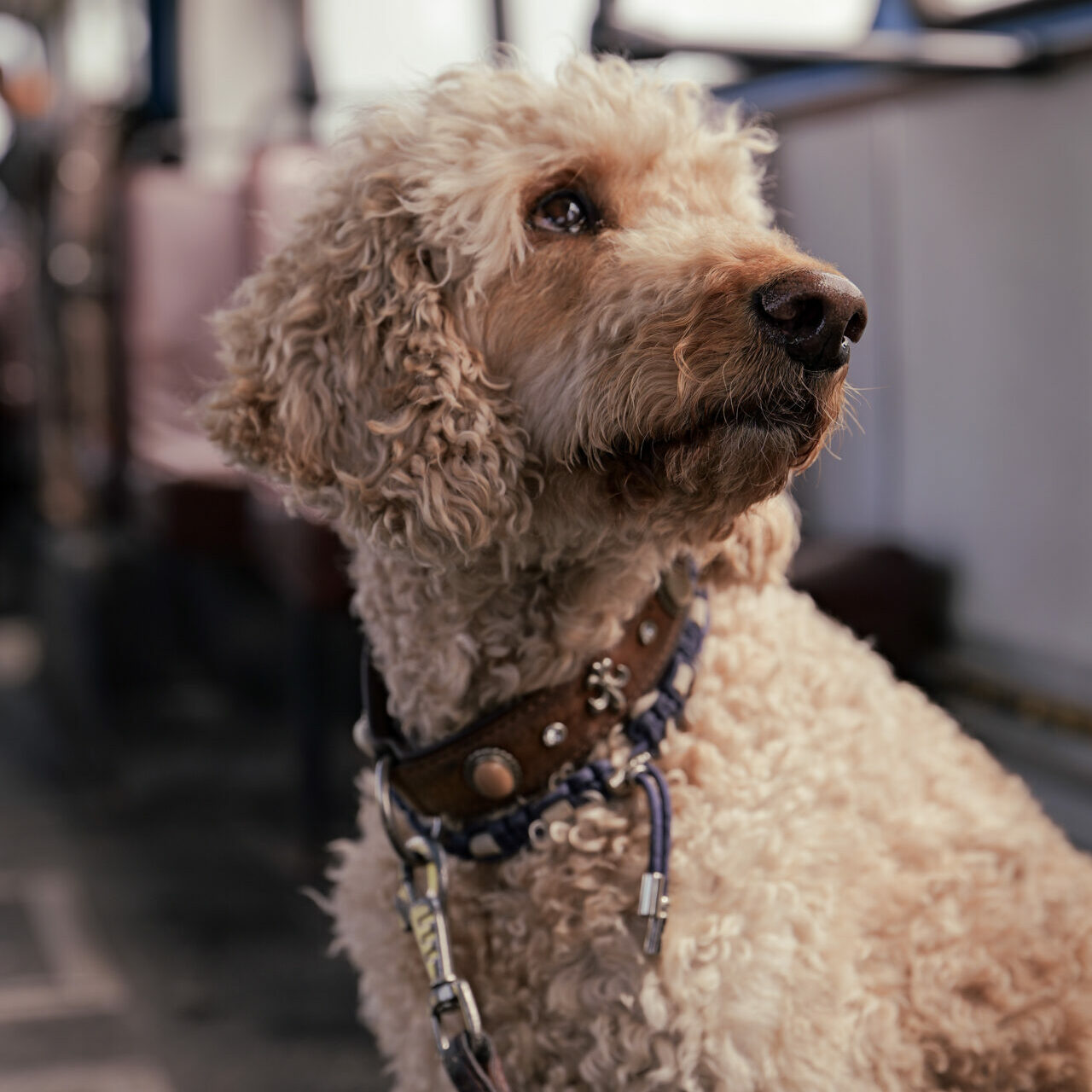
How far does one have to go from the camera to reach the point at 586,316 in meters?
0.89

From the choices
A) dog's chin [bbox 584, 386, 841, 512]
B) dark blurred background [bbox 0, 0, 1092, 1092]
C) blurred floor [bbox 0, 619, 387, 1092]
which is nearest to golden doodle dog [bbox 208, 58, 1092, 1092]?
dog's chin [bbox 584, 386, 841, 512]

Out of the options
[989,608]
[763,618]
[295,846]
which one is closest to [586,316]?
[763,618]

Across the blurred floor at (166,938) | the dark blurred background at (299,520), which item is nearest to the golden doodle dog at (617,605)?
A: the dark blurred background at (299,520)

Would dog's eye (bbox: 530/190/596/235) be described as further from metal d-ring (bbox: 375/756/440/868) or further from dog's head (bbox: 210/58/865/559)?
metal d-ring (bbox: 375/756/440/868)

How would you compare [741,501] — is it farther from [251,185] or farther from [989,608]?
[251,185]

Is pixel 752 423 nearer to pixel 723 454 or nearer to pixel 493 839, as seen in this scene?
pixel 723 454

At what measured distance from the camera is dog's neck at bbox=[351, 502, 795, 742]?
3.12ft

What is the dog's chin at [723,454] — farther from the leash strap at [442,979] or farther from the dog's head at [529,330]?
the leash strap at [442,979]

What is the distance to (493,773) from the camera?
913mm

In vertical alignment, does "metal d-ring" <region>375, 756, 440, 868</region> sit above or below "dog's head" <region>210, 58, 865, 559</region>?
below

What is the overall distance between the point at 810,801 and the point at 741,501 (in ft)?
0.83

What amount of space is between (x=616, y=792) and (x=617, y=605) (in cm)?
15

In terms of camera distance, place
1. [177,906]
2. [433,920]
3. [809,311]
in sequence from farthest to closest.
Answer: [177,906] < [433,920] < [809,311]

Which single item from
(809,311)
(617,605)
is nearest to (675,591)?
(617,605)
